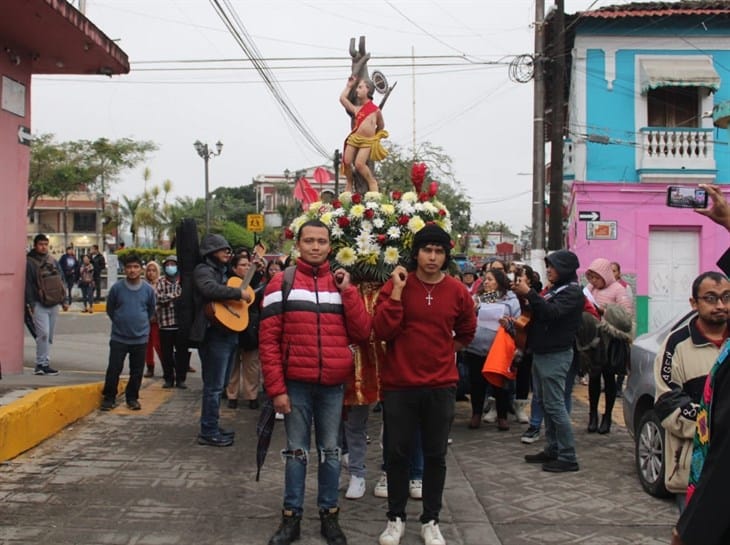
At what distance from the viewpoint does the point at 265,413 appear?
4.86 meters

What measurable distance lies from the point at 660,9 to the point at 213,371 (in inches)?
571

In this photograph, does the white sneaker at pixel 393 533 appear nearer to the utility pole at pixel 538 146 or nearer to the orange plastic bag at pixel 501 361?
the orange plastic bag at pixel 501 361

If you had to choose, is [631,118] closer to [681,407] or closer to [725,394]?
[681,407]

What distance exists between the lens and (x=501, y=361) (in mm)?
7668

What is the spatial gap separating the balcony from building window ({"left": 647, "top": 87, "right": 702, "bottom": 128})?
0.56 meters

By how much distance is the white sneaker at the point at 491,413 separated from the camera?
8.65m

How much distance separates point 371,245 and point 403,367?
172 centimetres

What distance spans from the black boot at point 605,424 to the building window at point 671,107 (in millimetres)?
11287

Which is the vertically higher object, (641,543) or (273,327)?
(273,327)

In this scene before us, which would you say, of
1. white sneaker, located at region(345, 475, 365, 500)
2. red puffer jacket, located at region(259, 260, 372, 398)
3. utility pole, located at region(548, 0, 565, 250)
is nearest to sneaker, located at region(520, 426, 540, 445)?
white sneaker, located at region(345, 475, 365, 500)

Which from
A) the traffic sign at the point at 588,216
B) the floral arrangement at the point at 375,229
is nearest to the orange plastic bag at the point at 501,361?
the floral arrangement at the point at 375,229

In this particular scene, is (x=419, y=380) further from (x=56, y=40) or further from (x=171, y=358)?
(x=56, y=40)

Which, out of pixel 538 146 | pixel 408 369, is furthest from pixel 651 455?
pixel 538 146

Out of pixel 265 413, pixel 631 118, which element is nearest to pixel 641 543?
pixel 265 413
